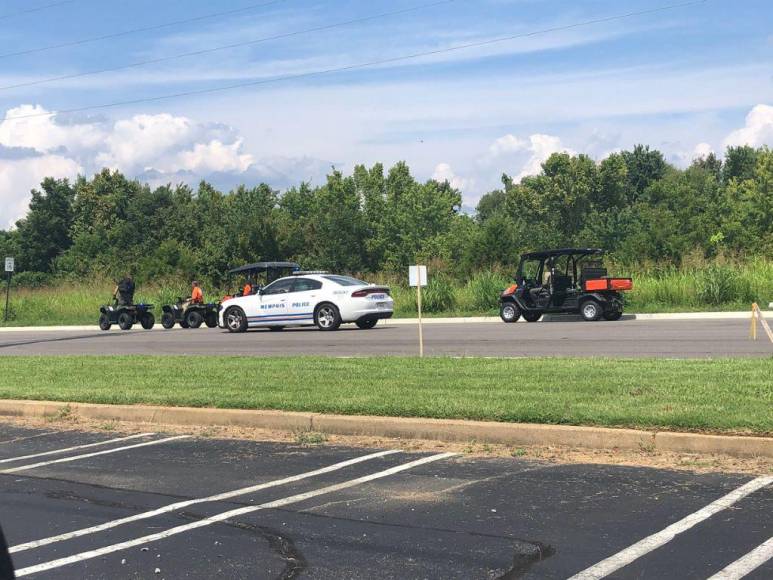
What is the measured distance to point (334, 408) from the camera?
9.50 m

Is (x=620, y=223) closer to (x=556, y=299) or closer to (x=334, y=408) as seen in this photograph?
(x=556, y=299)

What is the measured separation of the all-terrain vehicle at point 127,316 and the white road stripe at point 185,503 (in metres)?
24.7

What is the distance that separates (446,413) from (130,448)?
2.95 m

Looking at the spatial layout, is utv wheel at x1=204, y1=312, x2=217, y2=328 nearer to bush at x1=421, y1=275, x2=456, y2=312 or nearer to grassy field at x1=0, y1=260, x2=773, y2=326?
grassy field at x1=0, y1=260, x2=773, y2=326

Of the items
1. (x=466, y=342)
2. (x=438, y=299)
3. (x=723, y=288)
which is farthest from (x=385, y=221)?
(x=466, y=342)

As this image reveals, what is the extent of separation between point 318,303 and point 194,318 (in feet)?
24.7

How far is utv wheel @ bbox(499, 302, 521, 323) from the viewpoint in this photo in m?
26.7

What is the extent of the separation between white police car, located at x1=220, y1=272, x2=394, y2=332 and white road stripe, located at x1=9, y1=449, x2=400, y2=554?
52.3ft

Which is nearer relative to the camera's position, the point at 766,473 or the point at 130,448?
the point at 766,473

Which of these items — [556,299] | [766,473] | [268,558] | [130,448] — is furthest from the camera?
[556,299]

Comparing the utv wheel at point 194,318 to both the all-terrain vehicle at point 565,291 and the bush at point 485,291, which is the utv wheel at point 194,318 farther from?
the all-terrain vehicle at point 565,291

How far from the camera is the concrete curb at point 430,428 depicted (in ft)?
24.8

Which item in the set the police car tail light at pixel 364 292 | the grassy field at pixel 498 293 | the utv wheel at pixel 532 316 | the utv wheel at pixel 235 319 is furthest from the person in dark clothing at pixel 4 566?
the grassy field at pixel 498 293

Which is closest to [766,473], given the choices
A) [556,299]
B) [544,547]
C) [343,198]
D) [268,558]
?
[544,547]
